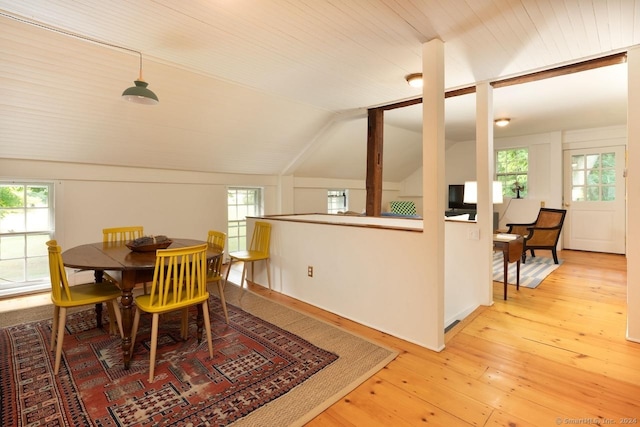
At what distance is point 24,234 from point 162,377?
3.12 metres

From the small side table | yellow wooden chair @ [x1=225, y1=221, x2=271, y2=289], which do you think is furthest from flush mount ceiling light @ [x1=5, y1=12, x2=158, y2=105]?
the small side table

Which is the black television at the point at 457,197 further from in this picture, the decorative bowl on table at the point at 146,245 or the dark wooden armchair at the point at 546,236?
the decorative bowl on table at the point at 146,245

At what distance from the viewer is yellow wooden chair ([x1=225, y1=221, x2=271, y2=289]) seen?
11.9 ft

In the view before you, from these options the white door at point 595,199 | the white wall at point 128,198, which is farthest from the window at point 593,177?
the white wall at point 128,198

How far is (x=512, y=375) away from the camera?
2020 mm

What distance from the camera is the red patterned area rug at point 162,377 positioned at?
1.67 meters

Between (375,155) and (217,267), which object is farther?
(375,155)

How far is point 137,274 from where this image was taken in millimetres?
2131

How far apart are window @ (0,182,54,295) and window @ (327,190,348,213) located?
4838mm

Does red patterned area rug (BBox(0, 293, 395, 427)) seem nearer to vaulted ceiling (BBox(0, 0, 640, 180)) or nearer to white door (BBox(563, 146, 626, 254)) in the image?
vaulted ceiling (BBox(0, 0, 640, 180))

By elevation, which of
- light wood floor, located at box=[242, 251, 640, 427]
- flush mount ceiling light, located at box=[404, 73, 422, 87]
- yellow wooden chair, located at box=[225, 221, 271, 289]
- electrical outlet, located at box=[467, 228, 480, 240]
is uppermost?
flush mount ceiling light, located at box=[404, 73, 422, 87]

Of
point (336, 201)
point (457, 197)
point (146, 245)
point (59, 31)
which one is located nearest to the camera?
point (59, 31)

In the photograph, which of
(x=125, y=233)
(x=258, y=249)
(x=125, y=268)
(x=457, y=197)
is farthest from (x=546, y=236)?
(x=125, y=233)

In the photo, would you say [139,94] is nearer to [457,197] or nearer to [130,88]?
[130,88]
